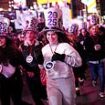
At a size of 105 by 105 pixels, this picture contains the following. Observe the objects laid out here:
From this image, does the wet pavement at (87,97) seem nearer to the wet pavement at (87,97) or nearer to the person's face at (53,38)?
the wet pavement at (87,97)

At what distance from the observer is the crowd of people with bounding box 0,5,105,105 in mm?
6375

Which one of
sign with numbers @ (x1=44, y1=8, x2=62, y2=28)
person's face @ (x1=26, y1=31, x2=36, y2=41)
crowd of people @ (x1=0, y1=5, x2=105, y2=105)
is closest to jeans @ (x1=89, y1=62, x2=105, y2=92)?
crowd of people @ (x1=0, y1=5, x2=105, y2=105)

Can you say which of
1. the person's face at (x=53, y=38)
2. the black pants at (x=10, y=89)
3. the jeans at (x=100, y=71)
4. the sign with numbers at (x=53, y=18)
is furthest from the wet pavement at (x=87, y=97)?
the person's face at (x=53, y=38)

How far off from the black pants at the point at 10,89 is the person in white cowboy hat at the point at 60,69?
111 cm

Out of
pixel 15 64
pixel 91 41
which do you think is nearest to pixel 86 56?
pixel 91 41

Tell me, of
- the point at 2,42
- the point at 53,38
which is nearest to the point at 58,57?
the point at 53,38

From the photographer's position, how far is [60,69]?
6426 millimetres

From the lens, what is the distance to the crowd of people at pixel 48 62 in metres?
6.38

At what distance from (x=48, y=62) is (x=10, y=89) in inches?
54.3

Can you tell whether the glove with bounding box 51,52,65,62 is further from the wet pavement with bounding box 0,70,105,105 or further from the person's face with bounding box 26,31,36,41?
the wet pavement with bounding box 0,70,105,105

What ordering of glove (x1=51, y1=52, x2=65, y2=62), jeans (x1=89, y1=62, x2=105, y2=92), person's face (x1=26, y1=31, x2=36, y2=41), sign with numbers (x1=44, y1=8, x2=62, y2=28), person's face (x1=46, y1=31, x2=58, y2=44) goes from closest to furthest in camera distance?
glove (x1=51, y1=52, x2=65, y2=62)
person's face (x1=46, y1=31, x2=58, y2=44)
sign with numbers (x1=44, y1=8, x2=62, y2=28)
person's face (x1=26, y1=31, x2=36, y2=41)
jeans (x1=89, y1=62, x2=105, y2=92)

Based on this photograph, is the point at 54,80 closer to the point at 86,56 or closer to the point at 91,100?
the point at 91,100

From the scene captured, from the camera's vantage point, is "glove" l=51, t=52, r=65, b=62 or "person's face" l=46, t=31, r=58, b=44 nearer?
"glove" l=51, t=52, r=65, b=62

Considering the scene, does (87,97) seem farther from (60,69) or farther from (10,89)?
(60,69)
